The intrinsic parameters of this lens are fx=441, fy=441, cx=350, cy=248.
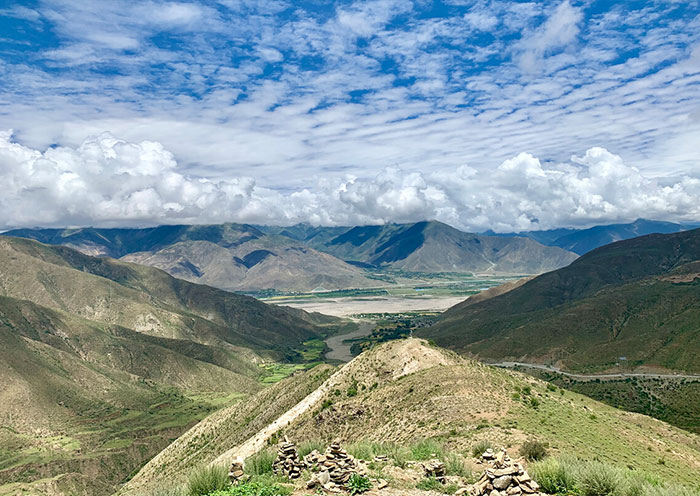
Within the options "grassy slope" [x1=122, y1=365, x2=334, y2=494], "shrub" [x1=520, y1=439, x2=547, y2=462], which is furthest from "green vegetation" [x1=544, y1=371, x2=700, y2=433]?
"grassy slope" [x1=122, y1=365, x2=334, y2=494]

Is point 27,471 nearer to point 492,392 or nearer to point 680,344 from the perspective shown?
point 492,392

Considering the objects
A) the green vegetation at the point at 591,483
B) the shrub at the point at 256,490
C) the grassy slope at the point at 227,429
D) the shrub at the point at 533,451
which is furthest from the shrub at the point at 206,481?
the grassy slope at the point at 227,429

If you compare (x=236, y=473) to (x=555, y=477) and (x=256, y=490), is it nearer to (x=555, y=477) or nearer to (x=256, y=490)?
(x=256, y=490)

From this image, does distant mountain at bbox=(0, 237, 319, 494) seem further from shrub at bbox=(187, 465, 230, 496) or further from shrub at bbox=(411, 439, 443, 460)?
shrub at bbox=(411, 439, 443, 460)

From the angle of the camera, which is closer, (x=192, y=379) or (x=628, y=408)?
(x=628, y=408)

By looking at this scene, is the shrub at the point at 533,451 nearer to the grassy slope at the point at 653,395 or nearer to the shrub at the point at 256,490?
the shrub at the point at 256,490

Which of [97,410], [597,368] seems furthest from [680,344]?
[97,410]
